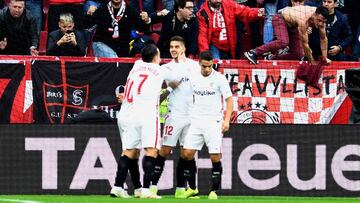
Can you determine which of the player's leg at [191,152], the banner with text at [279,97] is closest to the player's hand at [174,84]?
the player's leg at [191,152]

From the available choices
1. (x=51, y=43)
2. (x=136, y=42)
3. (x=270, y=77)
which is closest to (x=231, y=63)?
(x=270, y=77)

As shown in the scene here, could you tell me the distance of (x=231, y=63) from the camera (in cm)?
1447

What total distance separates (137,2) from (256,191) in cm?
421

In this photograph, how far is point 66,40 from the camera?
15148 millimetres

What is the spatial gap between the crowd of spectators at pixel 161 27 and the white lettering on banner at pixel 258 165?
182 cm

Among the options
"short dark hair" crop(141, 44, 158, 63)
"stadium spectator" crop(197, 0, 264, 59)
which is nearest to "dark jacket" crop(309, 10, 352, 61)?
"stadium spectator" crop(197, 0, 264, 59)

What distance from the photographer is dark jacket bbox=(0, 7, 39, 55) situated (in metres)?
15.2

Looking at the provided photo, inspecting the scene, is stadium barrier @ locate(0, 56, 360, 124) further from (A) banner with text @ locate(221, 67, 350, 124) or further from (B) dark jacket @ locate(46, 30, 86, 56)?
(B) dark jacket @ locate(46, 30, 86, 56)

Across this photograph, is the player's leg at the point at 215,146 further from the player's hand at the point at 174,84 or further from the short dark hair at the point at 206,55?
the short dark hair at the point at 206,55

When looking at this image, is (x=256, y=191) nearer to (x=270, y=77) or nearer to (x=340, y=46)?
(x=270, y=77)

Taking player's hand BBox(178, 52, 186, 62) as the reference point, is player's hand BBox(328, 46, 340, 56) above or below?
above

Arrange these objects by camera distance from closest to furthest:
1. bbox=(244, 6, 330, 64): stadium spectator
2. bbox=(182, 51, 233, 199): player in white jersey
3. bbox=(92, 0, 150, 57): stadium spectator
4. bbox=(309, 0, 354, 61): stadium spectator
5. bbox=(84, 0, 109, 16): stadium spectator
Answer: bbox=(182, 51, 233, 199): player in white jersey, bbox=(244, 6, 330, 64): stadium spectator, bbox=(309, 0, 354, 61): stadium spectator, bbox=(92, 0, 150, 57): stadium spectator, bbox=(84, 0, 109, 16): stadium spectator

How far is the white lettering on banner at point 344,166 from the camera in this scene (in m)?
14.0

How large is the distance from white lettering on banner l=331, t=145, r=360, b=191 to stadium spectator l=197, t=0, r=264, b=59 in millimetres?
2461
